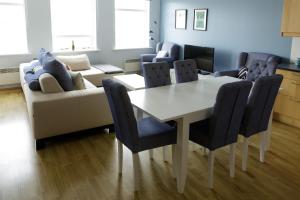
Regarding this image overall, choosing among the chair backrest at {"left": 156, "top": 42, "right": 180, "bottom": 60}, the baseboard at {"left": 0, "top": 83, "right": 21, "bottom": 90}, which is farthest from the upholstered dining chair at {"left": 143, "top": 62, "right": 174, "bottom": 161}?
the baseboard at {"left": 0, "top": 83, "right": 21, "bottom": 90}

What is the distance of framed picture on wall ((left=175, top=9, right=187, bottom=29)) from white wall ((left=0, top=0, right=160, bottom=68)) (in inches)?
34.3

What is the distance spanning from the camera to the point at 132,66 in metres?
7.58

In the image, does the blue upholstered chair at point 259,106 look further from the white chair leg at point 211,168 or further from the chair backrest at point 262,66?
the chair backrest at point 262,66

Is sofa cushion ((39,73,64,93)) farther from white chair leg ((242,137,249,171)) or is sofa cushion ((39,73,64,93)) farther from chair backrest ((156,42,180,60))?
chair backrest ((156,42,180,60))

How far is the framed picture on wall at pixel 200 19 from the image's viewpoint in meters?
6.12

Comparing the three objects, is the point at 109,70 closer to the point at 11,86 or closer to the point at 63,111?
the point at 11,86

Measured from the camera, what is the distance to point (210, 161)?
2.59 m

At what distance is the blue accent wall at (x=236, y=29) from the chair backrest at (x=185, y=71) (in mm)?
1892

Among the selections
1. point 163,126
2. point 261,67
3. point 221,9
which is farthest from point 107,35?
point 163,126

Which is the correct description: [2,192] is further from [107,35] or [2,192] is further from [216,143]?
[107,35]

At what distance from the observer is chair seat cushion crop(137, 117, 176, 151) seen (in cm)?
249

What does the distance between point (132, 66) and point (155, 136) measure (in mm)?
5232

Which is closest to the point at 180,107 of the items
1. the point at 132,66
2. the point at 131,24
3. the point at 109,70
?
the point at 109,70

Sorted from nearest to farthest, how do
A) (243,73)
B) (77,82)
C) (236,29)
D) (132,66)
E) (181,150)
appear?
(181,150) < (77,82) < (243,73) < (236,29) < (132,66)
